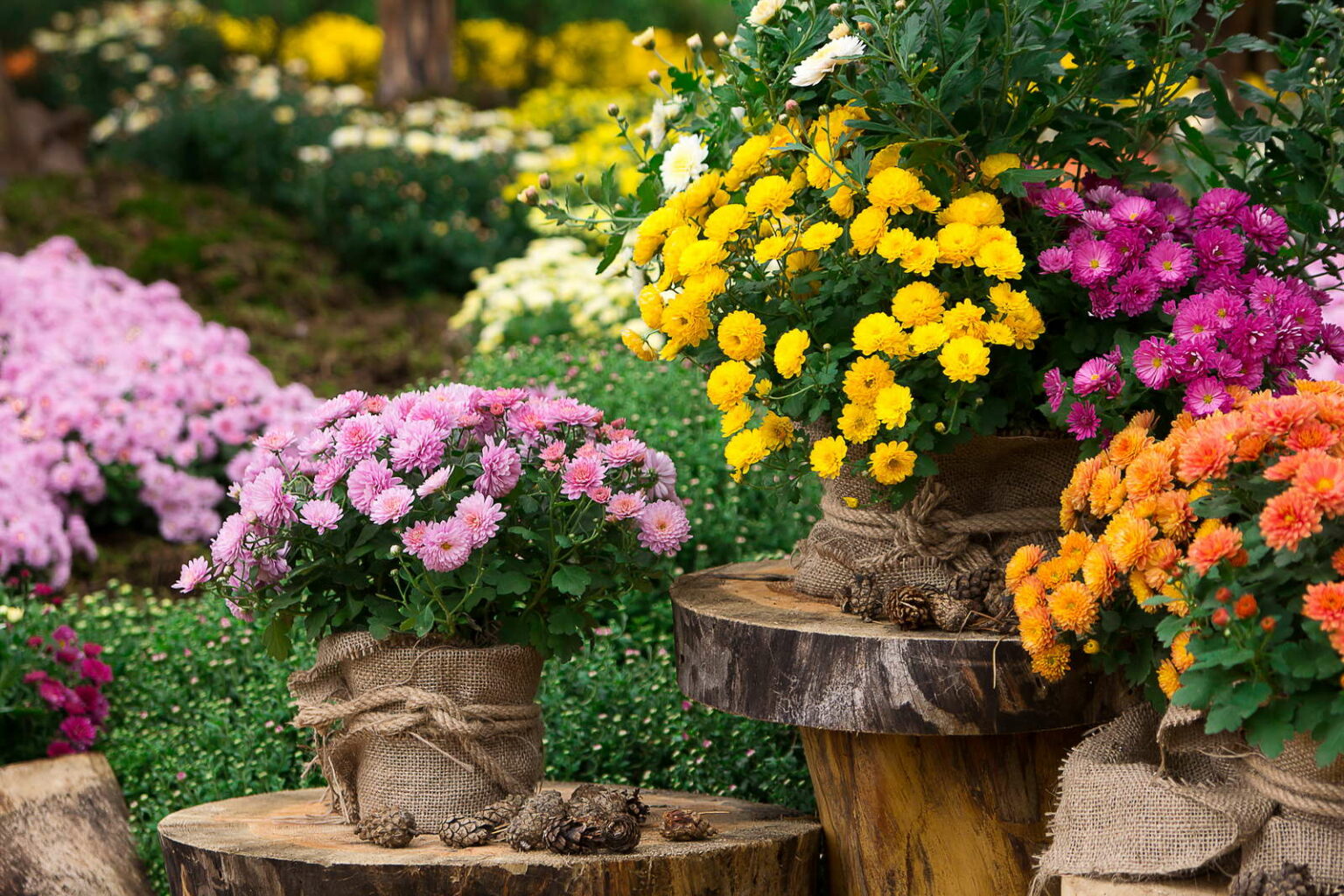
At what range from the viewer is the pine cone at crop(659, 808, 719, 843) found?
2184mm

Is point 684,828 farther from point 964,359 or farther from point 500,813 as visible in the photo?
point 964,359

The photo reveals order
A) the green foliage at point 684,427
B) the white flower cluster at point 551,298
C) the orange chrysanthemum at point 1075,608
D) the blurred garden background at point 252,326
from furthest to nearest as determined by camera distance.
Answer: the white flower cluster at point 551,298 → the green foliage at point 684,427 → the blurred garden background at point 252,326 → the orange chrysanthemum at point 1075,608

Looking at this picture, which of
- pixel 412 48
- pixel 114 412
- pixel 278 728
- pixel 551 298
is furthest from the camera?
pixel 412 48

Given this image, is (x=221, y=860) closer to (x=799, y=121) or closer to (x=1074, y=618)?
(x=1074, y=618)

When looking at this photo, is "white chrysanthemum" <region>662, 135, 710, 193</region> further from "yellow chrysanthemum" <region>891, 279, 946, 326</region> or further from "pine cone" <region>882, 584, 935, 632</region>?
"pine cone" <region>882, 584, 935, 632</region>

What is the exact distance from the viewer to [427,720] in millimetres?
2207

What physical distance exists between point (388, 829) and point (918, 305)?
1.07 metres

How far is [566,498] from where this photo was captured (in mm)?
2242

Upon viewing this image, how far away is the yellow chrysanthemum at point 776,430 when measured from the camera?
7.20 feet

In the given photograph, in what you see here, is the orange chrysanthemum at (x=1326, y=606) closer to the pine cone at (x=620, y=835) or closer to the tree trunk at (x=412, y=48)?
the pine cone at (x=620, y=835)

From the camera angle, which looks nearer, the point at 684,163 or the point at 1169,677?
the point at 1169,677

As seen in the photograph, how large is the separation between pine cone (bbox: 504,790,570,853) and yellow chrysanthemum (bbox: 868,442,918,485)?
668mm

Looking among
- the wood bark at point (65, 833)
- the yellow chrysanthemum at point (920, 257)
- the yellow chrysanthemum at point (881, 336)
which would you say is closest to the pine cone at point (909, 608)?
the yellow chrysanthemum at point (881, 336)

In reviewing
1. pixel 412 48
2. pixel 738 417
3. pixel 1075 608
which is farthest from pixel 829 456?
pixel 412 48
